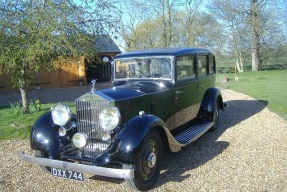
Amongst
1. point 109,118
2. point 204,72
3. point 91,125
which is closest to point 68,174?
point 91,125

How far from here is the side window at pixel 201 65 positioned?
19.1 ft

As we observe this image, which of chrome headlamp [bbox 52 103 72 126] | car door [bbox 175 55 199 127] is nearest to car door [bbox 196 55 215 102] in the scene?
car door [bbox 175 55 199 127]

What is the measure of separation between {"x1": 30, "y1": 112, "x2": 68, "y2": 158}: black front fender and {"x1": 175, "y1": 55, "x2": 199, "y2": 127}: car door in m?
2.17

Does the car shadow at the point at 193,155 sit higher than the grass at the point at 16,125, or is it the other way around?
the grass at the point at 16,125

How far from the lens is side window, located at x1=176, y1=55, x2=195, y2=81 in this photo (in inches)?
194

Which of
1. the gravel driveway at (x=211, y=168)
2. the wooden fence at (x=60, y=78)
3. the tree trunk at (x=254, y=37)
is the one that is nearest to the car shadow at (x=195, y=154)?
the gravel driveway at (x=211, y=168)

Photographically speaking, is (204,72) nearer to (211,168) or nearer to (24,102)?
(211,168)

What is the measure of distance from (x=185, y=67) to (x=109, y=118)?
7.46 ft

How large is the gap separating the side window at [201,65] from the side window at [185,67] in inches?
13.5

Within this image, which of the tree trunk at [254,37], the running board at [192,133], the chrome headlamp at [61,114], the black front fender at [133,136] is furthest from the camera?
the tree trunk at [254,37]

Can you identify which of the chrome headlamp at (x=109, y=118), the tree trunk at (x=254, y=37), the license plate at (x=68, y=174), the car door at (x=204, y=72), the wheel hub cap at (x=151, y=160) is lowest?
the license plate at (x=68, y=174)

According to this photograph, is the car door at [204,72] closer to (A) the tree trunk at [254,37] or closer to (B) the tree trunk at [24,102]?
(B) the tree trunk at [24,102]

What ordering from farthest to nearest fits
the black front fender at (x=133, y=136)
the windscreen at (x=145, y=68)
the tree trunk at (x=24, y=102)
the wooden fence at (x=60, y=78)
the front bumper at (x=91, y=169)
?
the wooden fence at (x=60, y=78), the tree trunk at (x=24, y=102), the windscreen at (x=145, y=68), the black front fender at (x=133, y=136), the front bumper at (x=91, y=169)

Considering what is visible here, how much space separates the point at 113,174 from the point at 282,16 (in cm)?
3201
